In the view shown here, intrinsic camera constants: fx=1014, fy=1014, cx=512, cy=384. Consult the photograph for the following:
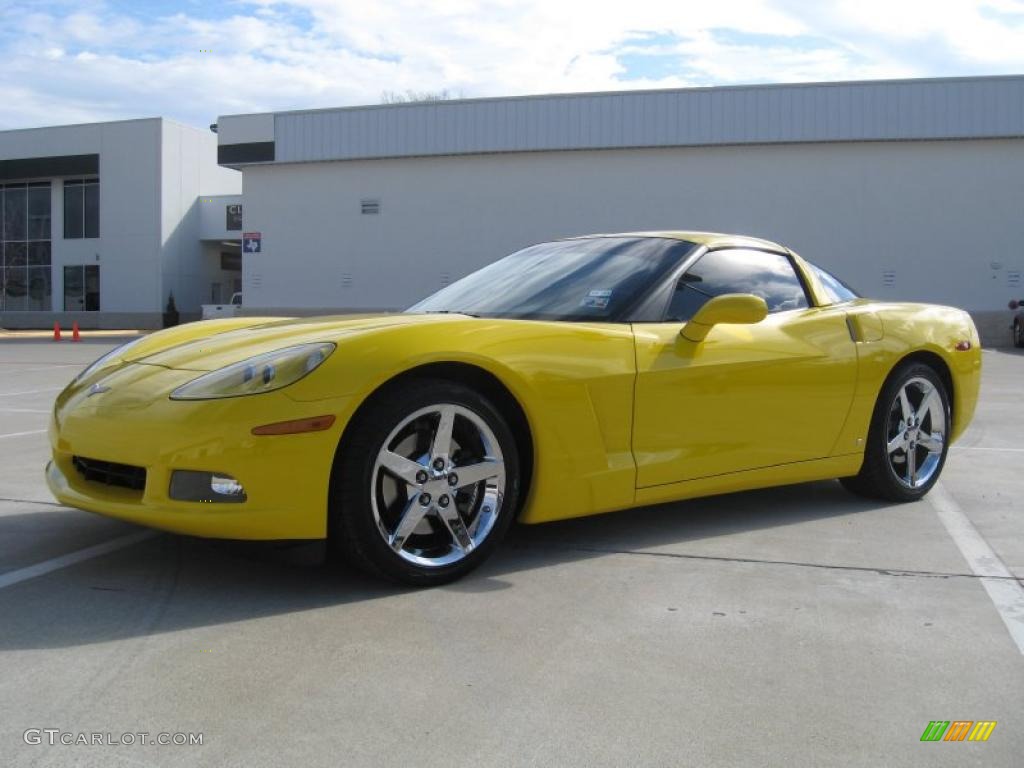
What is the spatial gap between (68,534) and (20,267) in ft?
142

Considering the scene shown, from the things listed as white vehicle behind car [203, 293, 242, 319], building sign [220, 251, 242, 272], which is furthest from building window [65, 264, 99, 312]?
white vehicle behind car [203, 293, 242, 319]

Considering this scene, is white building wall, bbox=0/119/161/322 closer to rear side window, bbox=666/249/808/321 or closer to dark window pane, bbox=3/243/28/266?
dark window pane, bbox=3/243/28/266

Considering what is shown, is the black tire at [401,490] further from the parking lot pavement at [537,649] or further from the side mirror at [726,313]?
the side mirror at [726,313]

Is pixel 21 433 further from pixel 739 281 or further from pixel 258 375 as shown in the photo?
pixel 739 281

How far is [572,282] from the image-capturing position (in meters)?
4.32

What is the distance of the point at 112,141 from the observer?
39719mm

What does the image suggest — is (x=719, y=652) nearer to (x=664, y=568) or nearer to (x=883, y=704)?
(x=883, y=704)

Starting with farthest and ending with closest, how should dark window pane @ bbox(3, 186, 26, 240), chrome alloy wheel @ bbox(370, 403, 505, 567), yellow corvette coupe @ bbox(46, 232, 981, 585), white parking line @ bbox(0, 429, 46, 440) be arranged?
dark window pane @ bbox(3, 186, 26, 240)
white parking line @ bbox(0, 429, 46, 440)
chrome alloy wheel @ bbox(370, 403, 505, 567)
yellow corvette coupe @ bbox(46, 232, 981, 585)

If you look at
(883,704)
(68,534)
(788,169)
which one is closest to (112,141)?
(788,169)

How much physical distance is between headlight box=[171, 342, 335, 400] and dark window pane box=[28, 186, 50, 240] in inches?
1693

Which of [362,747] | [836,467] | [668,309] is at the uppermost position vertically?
[668,309]

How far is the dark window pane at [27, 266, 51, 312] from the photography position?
42.0 meters

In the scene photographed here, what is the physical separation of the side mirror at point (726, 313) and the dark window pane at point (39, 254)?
43.0m

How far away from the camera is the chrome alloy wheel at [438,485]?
344 cm
